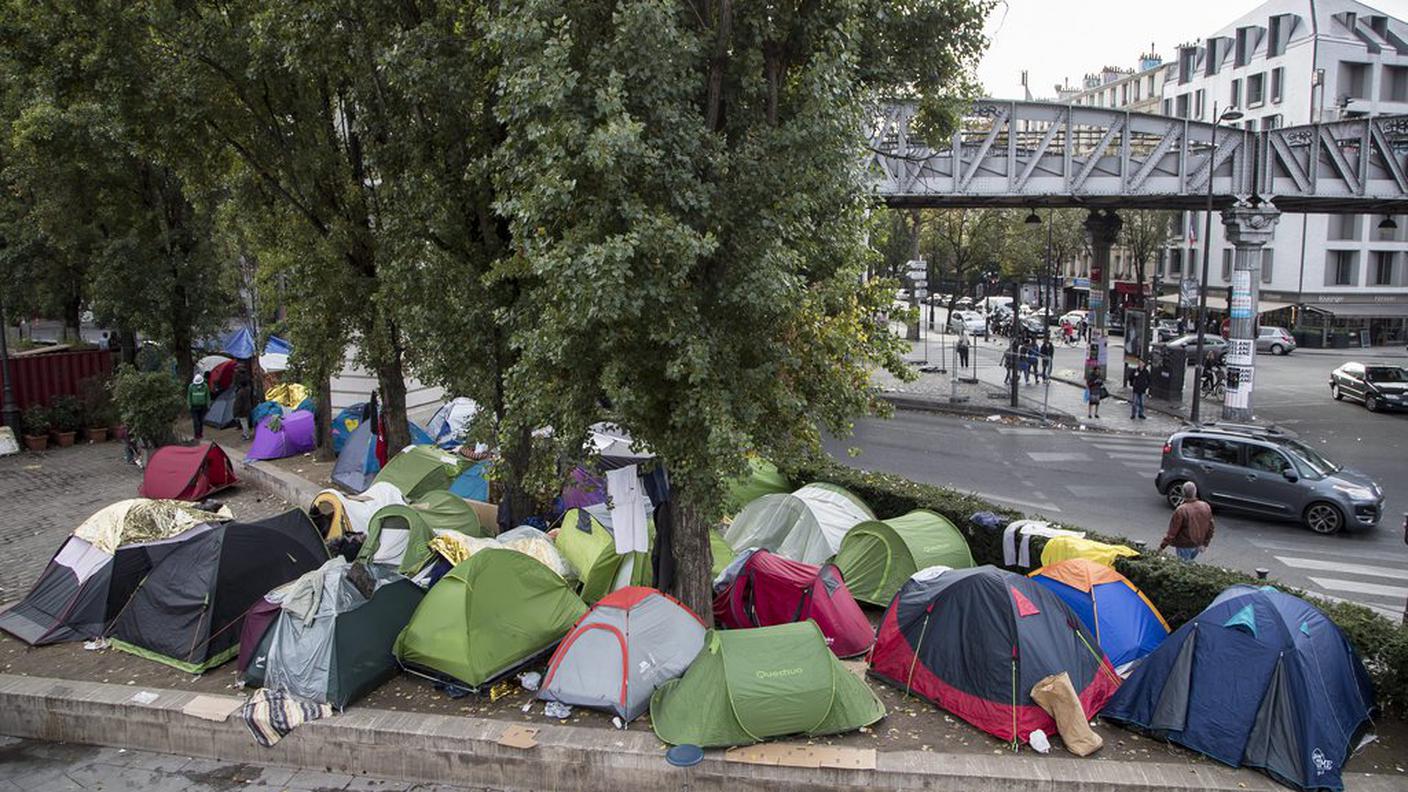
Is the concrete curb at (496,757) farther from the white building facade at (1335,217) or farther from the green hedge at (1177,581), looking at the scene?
the white building facade at (1335,217)

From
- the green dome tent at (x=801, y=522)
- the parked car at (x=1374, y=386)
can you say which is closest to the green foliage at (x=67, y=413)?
the green dome tent at (x=801, y=522)

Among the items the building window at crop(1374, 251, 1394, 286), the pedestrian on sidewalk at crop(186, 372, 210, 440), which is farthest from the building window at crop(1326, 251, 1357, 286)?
the pedestrian on sidewalk at crop(186, 372, 210, 440)

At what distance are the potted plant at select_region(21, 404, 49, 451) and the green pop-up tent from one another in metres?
20.0

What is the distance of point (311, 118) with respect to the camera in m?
15.9

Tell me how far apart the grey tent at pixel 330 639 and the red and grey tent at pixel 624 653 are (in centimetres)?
180

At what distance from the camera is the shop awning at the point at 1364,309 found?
4800 cm

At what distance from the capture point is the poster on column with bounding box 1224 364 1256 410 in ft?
87.8

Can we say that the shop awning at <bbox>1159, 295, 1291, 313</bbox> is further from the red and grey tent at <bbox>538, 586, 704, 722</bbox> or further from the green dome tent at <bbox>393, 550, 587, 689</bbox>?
the green dome tent at <bbox>393, 550, 587, 689</bbox>

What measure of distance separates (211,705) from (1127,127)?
24.6m

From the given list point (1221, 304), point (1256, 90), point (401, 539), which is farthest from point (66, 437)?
point (1256, 90)

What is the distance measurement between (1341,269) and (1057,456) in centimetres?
3659

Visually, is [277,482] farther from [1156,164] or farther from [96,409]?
[1156,164]

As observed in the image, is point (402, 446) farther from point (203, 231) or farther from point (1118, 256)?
point (1118, 256)

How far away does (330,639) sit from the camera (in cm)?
927
